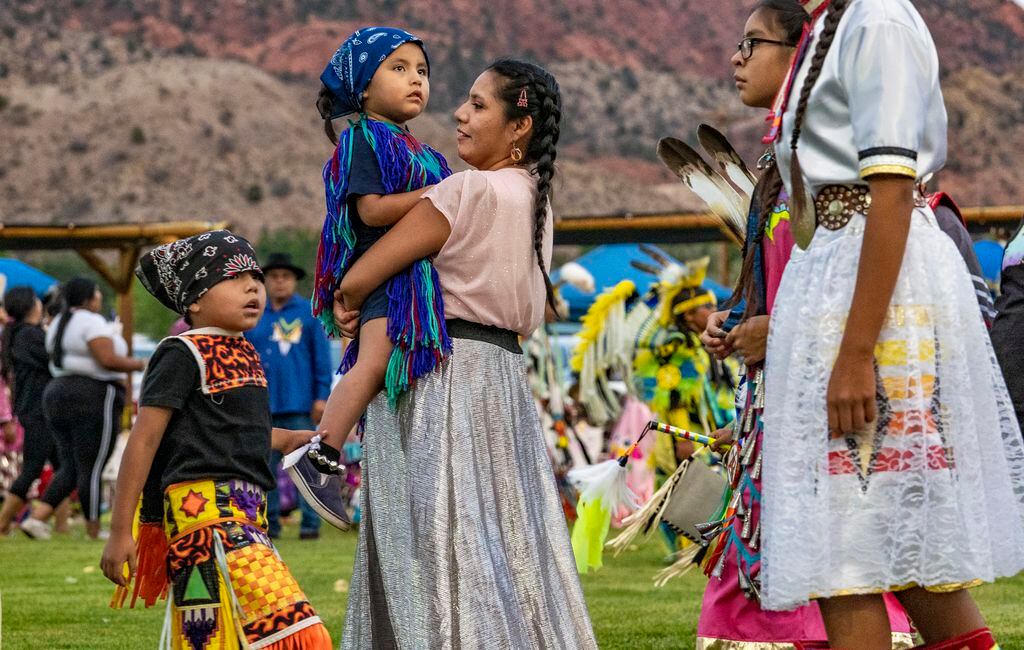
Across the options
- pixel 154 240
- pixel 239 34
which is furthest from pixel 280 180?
pixel 154 240

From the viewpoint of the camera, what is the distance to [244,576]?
376 cm

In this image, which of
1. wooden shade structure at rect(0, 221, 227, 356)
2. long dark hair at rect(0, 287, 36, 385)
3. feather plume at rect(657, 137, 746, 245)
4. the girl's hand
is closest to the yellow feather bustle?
long dark hair at rect(0, 287, 36, 385)

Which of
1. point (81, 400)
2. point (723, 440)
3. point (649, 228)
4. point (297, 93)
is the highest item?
point (297, 93)

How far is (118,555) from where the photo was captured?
3793 millimetres

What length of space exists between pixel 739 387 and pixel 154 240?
37.5 ft

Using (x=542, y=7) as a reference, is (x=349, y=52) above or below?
below

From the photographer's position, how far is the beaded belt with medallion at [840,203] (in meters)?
2.84

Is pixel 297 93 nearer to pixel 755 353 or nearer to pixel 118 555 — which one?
pixel 118 555

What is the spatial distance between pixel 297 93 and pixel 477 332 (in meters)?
71.0

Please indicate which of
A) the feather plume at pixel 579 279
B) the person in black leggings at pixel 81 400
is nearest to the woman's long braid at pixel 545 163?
the person in black leggings at pixel 81 400

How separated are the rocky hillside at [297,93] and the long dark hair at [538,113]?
177ft

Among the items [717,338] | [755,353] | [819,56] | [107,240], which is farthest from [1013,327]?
[107,240]

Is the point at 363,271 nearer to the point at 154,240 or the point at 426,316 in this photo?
the point at 426,316

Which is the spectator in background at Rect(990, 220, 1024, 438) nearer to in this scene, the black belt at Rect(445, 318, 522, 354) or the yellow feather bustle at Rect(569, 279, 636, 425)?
the black belt at Rect(445, 318, 522, 354)
